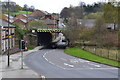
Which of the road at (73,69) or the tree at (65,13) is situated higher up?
the tree at (65,13)


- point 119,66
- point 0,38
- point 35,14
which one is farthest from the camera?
point 35,14

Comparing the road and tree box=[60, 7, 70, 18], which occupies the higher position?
tree box=[60, 7, 70, 18]

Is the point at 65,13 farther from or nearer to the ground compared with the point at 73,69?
farther from the ground

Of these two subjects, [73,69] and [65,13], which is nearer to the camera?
[73,69]

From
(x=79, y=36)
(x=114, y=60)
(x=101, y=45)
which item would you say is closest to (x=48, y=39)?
(x=79, y=36)

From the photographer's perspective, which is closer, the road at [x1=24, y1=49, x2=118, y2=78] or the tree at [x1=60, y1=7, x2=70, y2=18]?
the road at [x1=24, y1=49, x2=118, y2=78]

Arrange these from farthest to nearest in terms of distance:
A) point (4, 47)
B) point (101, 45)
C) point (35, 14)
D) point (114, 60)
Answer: point (35, 14) < point (101, 45) < point (4, 47) < point (114, 60)

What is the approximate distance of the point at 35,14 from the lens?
419 feet

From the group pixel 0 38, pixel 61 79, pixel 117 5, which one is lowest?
pixel 61 79

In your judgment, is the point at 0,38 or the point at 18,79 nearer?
the point at 18,79

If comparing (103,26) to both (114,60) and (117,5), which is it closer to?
(114,60)

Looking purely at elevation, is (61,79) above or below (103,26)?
below

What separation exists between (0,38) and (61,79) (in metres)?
22.6

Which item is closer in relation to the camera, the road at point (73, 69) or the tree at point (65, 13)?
the road at point (73, 69)
